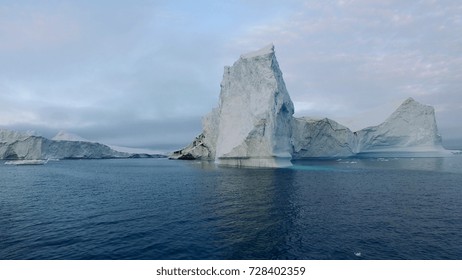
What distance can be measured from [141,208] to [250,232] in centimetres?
946

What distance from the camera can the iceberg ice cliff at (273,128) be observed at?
2079 inches

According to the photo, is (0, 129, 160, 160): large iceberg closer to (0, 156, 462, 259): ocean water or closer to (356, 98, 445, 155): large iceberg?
(0, 156, 462, 259): ocean water

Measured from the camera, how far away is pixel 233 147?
181 feet

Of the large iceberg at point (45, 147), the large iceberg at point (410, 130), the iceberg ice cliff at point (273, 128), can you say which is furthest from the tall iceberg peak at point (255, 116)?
the large iceberg at point (45, 147)

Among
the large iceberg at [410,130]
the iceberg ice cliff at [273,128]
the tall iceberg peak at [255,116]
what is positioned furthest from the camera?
the large iceberg at [410,130]

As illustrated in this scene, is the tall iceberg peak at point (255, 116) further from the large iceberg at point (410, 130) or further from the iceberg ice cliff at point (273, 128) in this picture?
the large iceberg at point (410, 130)

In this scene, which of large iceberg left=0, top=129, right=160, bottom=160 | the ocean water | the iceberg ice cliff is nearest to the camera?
the ocean water

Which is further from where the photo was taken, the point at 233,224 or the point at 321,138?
the point at 321,138

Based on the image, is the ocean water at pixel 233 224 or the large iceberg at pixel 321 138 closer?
the ocean water at pixel 233 224

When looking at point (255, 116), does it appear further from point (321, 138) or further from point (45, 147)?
point (45, 147)

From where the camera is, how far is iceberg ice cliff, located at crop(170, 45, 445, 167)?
52.8m

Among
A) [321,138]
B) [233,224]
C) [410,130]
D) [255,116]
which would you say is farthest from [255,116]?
[410,130]

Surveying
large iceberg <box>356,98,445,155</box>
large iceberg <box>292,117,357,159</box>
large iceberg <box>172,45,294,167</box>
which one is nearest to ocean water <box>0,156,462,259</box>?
large iceberg <box>172,45,294,167</box>

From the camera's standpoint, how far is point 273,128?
51656 millimetres
